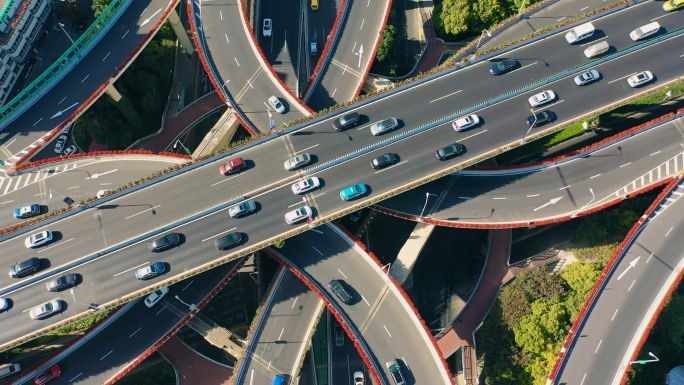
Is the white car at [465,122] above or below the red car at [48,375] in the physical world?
above

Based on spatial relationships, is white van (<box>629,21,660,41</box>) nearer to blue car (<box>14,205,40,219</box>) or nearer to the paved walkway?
the paved walkway

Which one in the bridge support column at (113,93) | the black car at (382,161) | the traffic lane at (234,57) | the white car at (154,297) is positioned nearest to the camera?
the black car at (382,161)

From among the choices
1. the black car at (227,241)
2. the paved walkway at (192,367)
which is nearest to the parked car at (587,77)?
the black car at (227,241)

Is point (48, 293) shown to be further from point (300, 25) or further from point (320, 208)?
point (300, 25)

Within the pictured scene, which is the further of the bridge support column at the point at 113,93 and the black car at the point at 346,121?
the bridge support column at the point at 113,93

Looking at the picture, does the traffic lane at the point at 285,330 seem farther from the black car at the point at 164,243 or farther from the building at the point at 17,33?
the building at the point at 17,33

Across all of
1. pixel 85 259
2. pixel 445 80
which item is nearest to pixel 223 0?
pixel 445 80
